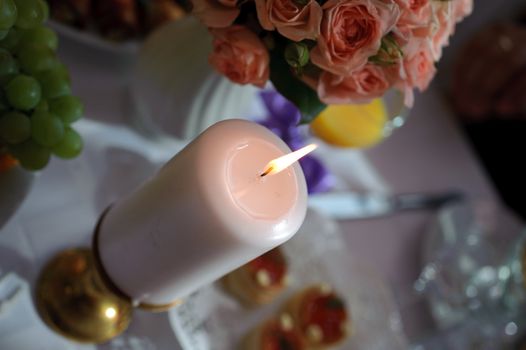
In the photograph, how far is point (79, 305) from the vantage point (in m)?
0.52

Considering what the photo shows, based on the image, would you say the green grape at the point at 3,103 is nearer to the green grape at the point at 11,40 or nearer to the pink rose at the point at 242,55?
the green grape at the point at 11,40

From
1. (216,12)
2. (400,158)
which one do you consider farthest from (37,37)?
(400,158)

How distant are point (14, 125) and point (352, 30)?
0.91 feet

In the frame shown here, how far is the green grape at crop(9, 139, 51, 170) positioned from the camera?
1.60 ft

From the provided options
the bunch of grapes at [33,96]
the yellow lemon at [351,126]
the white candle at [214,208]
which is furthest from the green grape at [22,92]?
the yellow lemon at [351,126]

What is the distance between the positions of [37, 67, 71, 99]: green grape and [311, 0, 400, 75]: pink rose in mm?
217

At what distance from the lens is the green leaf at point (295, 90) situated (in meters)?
0.50

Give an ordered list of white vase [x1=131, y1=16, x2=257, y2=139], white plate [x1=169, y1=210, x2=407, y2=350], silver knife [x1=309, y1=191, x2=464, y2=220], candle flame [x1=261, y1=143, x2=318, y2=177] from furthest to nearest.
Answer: silver knife [x1=309, y1=191, x2=464, y2=220] → white plate [x1=169, y1=210, x2=407, y2=350] → white vase [x1=131, y1=16, x2=257, y2=139] → candle flame [x1=261, y1=143, x2=318, y2=177]

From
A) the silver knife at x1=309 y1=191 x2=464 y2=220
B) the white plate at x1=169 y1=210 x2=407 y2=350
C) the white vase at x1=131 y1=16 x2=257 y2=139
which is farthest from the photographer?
the silver knife at x1=309 y1=191 x2=464 y2=220

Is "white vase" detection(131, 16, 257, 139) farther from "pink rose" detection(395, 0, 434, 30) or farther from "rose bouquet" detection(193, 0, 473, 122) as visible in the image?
"pink rose" detection(395, 0, 434, 30)

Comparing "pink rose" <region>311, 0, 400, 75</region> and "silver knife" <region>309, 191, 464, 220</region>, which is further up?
"pink rose" <region>311, 0, 400, 75</region>

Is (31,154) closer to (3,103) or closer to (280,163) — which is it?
(3,103)

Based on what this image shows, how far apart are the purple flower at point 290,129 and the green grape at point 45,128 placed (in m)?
0.36

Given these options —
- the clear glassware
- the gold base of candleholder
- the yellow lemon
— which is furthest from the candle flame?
the clear glassware
